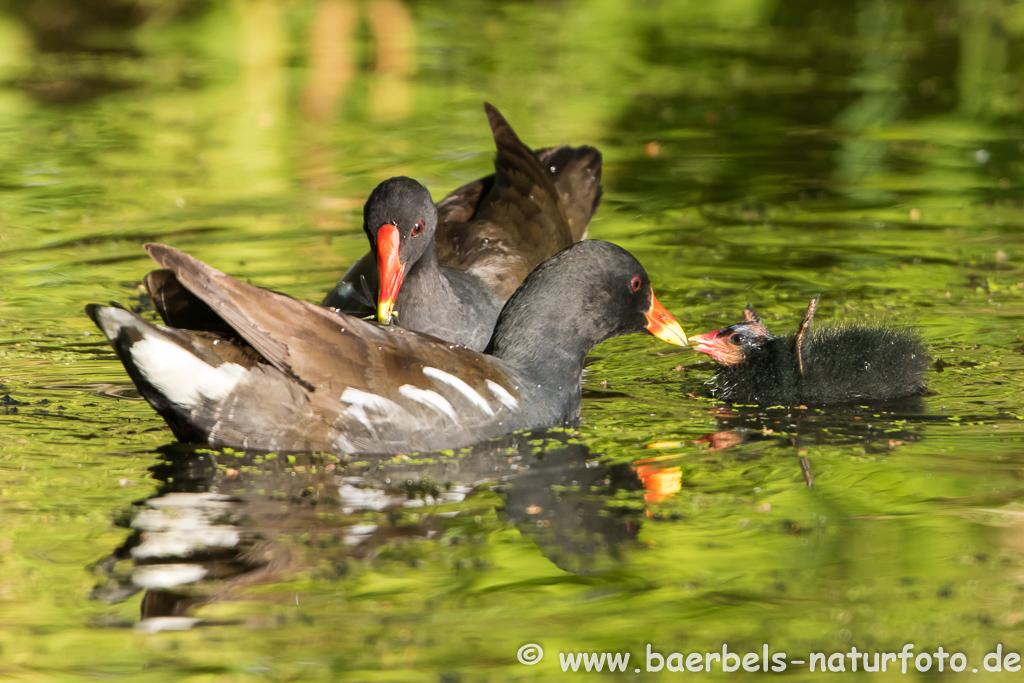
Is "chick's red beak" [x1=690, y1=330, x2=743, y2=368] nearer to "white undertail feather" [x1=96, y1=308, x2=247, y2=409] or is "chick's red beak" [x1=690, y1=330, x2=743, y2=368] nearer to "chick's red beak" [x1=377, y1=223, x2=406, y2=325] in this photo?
"chick's red beak" [x1=377, y1=223, x2=406, y2=325]

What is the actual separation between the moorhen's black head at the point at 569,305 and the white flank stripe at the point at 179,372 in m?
1.13

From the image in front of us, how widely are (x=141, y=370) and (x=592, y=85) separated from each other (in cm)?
842

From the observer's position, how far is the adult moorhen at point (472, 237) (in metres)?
5.90

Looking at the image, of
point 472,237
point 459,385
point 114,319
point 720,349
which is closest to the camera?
point 114,319

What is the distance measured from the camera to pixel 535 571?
403 cm

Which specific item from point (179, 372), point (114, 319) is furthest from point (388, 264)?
point (114, 319)

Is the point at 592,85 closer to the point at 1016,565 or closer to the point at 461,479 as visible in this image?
the point at 461,479

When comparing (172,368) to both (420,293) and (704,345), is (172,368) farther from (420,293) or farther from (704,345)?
(704,345)

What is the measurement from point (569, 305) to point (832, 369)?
1176mm

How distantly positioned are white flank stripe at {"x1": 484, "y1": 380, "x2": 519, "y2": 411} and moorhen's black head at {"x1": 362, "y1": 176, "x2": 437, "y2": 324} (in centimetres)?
81

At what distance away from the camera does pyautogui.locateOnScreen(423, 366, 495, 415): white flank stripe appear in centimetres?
500

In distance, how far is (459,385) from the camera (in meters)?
5.03

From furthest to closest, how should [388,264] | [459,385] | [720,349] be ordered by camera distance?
1. [720,349]
2. [388,264]
3. [459,385]

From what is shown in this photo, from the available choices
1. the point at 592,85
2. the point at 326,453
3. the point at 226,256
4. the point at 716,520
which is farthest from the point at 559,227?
the point at 592,85
